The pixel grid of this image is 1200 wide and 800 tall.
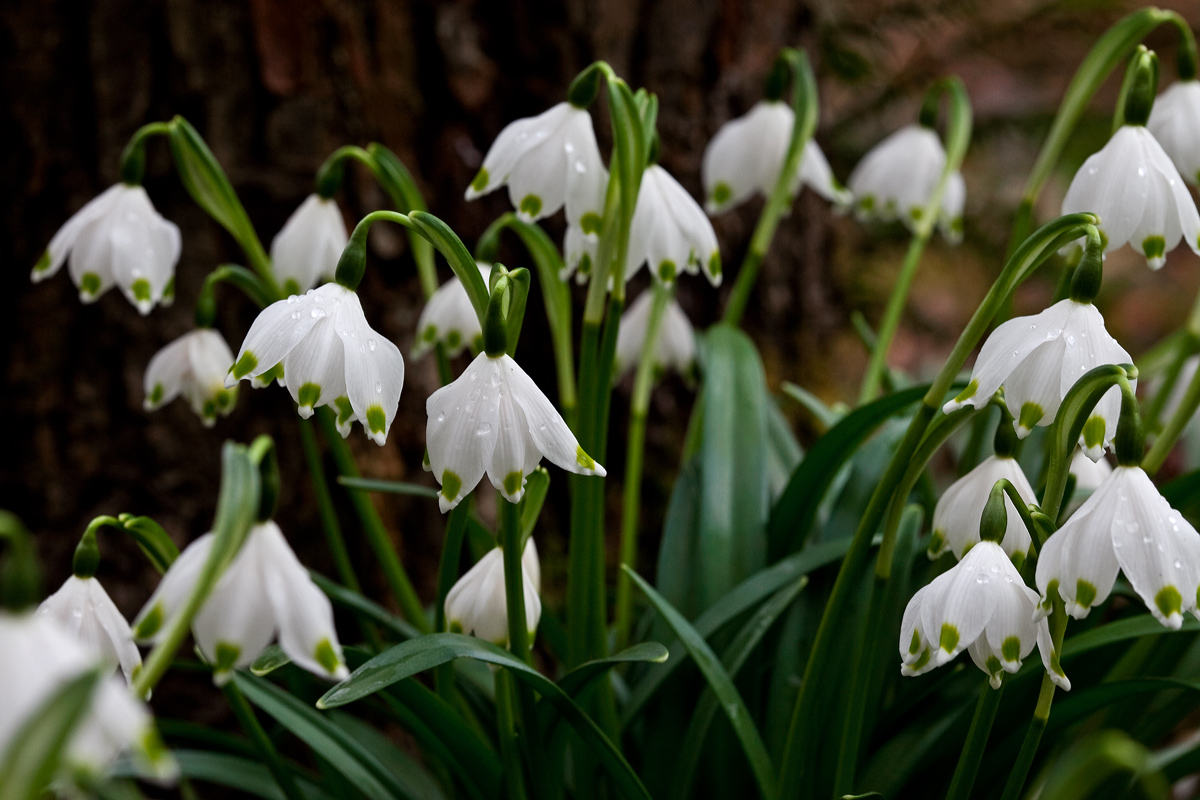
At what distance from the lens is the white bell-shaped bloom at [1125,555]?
2.05 ft

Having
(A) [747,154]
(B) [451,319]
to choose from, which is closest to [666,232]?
(B) [451,319]

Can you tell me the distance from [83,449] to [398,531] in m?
0.47

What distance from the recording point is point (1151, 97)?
84 cm

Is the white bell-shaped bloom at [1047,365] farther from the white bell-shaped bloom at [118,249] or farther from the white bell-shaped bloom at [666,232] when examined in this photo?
the white bell-shaped bloom at [118,249]

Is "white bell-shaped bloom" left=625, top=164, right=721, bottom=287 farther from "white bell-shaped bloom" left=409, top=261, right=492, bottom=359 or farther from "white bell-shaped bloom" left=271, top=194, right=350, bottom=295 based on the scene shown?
"white bell-shaped bloom" left=271, top=194, right=350, bottom=295

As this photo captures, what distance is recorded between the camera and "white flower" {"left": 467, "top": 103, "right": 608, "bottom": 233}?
865mm

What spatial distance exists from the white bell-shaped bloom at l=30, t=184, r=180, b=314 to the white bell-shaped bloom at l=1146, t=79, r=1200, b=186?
3.19ft

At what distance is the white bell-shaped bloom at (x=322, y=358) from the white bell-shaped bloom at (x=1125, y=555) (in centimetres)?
45

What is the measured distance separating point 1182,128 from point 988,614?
1.89 ft

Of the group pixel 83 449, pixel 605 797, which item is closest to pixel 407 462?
pixel 83 449

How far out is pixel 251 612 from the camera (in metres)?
0.59

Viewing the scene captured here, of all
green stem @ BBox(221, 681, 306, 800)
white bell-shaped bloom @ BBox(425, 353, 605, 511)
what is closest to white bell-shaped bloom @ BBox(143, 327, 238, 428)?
green stem @ BBox(221, 681, 306, 800)

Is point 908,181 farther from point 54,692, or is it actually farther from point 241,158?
point 54,692

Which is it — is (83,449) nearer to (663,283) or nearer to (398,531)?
(398,531)
